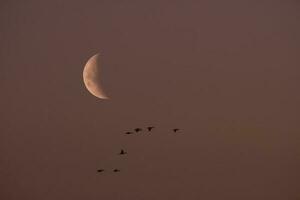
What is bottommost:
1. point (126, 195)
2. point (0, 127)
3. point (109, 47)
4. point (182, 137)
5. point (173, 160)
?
point (126, 195)

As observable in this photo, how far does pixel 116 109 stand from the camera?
19.7 ft

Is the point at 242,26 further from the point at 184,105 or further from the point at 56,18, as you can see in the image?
the point at 56,18

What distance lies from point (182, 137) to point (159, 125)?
45cm

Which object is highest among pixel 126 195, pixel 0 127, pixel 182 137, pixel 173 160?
pixel 0 127

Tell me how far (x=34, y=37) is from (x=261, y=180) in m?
4.65

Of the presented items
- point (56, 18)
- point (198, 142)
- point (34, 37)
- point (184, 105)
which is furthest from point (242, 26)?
point (34, 37)

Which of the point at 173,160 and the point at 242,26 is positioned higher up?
the point at 242,26

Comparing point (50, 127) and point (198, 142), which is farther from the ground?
point (50, 127)

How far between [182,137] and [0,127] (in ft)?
10.3

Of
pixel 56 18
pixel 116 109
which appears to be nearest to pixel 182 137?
pixel 116 109

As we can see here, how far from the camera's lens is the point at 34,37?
6.06m

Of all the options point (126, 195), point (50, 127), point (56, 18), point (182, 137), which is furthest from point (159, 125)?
point (56, 18)

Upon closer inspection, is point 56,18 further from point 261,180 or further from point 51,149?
point 261,180

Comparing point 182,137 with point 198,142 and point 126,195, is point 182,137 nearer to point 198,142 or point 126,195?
point 198,142
